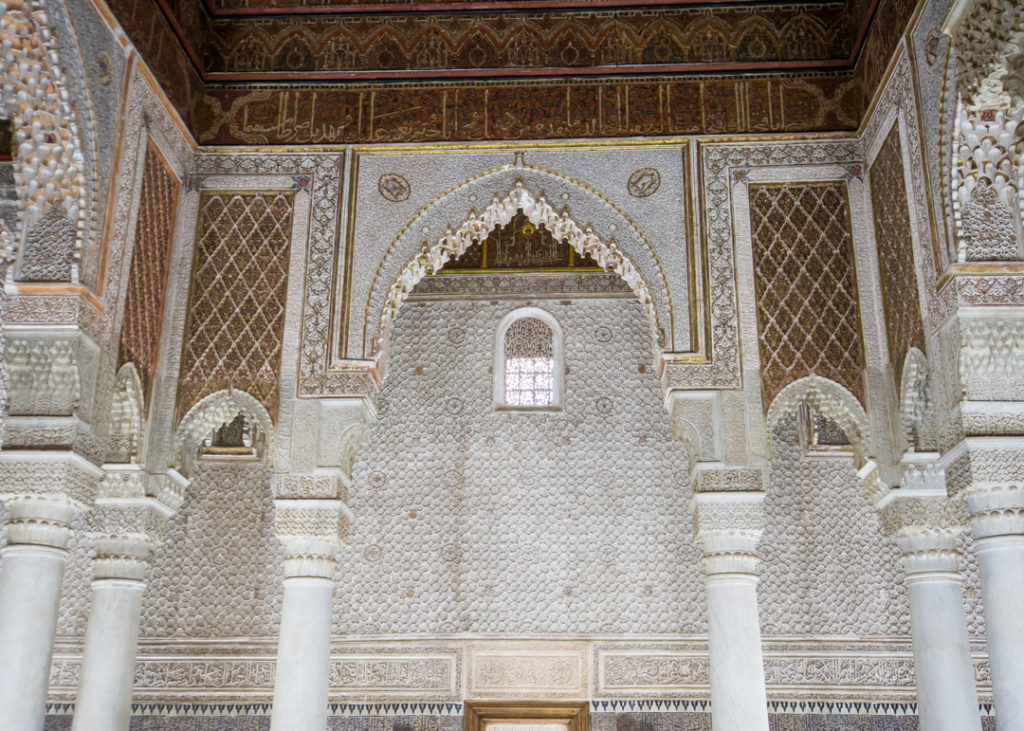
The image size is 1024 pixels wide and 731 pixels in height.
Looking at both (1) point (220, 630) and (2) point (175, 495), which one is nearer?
(2) point (175, 495)

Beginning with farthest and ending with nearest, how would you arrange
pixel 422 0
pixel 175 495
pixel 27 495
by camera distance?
pixel 422 0 → pixel 175 495 → pixel 27 495

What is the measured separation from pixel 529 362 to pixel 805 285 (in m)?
3.32

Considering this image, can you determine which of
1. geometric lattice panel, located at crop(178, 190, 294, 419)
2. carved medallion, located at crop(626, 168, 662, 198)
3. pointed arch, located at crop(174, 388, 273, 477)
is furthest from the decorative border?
carved medallion, located at crop(626, 168, 662, 198)

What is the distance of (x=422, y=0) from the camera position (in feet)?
25.4

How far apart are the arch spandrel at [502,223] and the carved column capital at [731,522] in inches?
40.4

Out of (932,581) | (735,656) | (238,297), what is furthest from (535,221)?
(932,581)

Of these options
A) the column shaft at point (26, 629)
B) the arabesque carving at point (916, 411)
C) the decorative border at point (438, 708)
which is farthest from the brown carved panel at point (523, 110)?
the decorative border at point (438, 708)

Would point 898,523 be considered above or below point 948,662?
above

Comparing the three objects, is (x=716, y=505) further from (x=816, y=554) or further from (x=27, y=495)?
(x=27, y=495)

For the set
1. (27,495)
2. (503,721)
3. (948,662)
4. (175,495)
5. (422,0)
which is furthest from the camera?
(503,721)

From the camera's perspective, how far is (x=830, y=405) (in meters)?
6.94

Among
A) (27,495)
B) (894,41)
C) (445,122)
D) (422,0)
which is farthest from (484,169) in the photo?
(27,495)

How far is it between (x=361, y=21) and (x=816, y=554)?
19.1ft

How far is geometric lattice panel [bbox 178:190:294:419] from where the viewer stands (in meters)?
7.14
